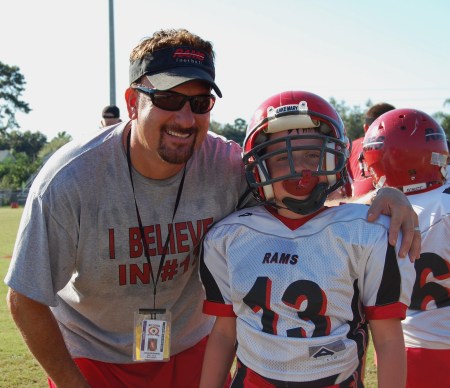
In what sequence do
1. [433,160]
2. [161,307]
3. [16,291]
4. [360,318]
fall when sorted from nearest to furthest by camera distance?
[360,318], [16,291], [161,307], [433,160]

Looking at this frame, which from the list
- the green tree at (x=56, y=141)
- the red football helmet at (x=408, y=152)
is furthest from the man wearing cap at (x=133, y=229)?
the green tree at (x=56, y=141)

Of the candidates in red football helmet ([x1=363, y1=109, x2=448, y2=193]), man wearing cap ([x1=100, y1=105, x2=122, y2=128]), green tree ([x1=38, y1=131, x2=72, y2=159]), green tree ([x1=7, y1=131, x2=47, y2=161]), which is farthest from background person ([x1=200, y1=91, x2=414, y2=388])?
green tree ([x1=7, y1=131, x2=47, y2=161])

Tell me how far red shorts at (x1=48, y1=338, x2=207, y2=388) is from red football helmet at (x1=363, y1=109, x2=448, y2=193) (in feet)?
4.80

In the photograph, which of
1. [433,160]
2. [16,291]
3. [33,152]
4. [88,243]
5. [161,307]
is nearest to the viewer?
[16,291]

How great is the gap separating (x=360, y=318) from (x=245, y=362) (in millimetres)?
513

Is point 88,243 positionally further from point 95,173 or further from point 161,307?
point 161,307

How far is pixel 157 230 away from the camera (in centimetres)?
319

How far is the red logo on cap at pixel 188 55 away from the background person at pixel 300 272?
0.44 meters

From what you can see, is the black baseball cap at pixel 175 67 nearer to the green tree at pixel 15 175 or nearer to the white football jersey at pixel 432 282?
the white football jersey at pixel 432 282

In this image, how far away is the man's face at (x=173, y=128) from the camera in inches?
120

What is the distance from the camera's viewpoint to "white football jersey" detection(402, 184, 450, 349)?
3293 millimetres

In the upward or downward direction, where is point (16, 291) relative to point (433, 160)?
downward

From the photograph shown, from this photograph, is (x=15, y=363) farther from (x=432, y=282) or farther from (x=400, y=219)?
(x=400, y=219)

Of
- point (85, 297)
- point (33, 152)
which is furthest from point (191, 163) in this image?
point (33, 152)
